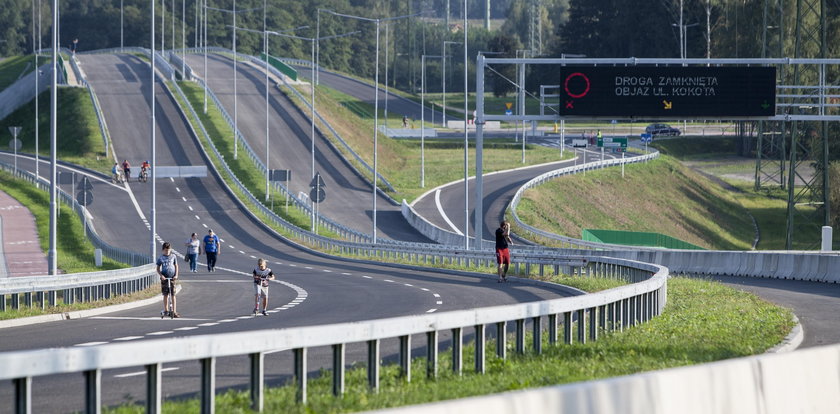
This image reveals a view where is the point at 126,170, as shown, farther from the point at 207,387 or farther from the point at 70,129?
the point at 207,387

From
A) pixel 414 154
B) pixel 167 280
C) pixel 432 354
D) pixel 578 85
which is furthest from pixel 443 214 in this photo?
pixel 432 354

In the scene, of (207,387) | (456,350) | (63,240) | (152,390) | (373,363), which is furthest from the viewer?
(63,240)

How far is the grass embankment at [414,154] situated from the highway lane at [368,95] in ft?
85.8

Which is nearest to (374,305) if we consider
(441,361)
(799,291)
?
(799,291)

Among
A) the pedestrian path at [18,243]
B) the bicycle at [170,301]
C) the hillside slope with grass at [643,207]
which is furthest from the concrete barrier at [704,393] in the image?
the hillside slope with grass at [643,207]

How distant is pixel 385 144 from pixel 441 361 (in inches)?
3506

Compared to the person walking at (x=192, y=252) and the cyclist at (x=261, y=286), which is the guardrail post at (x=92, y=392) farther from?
the person walking at (x=192, y=252)

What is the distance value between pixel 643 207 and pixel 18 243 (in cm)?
4119

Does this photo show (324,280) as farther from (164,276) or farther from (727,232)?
(727,232)

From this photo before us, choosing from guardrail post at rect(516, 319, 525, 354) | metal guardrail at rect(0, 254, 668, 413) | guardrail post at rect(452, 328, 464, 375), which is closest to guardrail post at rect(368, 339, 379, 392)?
metal guardrail at rect(0, 254, 668, 413)

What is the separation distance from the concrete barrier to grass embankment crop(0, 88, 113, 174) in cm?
7549

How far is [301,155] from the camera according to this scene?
86750mm

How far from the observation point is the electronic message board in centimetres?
4147

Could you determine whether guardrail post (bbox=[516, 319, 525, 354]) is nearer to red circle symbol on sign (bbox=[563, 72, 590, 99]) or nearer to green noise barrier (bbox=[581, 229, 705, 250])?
red circle symbol on sign (bbox=[563, 72, 590, 99])
